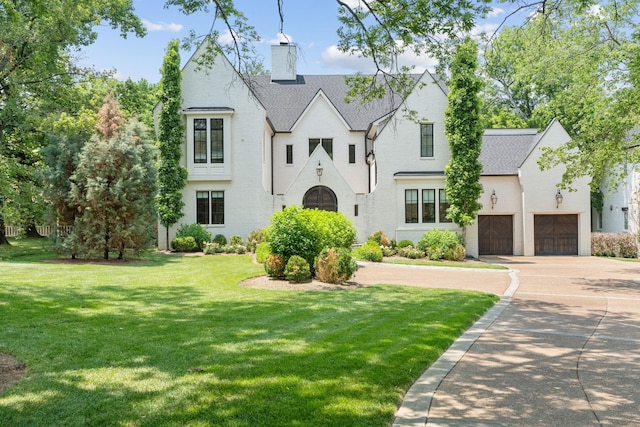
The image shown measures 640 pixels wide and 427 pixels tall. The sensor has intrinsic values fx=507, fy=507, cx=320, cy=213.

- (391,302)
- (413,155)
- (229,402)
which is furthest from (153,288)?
(413,155)

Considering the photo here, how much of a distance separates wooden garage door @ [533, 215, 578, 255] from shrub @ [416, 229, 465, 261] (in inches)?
249

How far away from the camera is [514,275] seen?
59.8ft

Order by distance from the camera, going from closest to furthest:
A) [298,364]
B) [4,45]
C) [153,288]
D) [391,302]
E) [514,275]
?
[298,364] < [391,302] < [153,288] < [514,275] < [4,45]

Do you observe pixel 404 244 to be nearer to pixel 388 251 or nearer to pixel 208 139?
pixel 388 251

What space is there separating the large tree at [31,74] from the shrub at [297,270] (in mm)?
13991

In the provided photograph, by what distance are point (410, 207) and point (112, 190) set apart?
1557cm

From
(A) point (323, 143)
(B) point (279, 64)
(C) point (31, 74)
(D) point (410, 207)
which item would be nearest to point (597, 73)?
(D) point (410, 207)

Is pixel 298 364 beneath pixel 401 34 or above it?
beneath

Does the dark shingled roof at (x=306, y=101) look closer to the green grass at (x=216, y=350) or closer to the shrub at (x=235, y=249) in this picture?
the shrub at (x=235, y=249)

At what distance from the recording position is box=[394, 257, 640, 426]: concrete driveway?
5.06 metres

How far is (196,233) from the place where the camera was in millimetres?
26094

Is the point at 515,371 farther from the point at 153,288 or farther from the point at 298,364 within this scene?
the point at 153,288

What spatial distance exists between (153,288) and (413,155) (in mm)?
18800

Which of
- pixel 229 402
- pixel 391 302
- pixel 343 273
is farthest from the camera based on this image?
pixel 343 273
